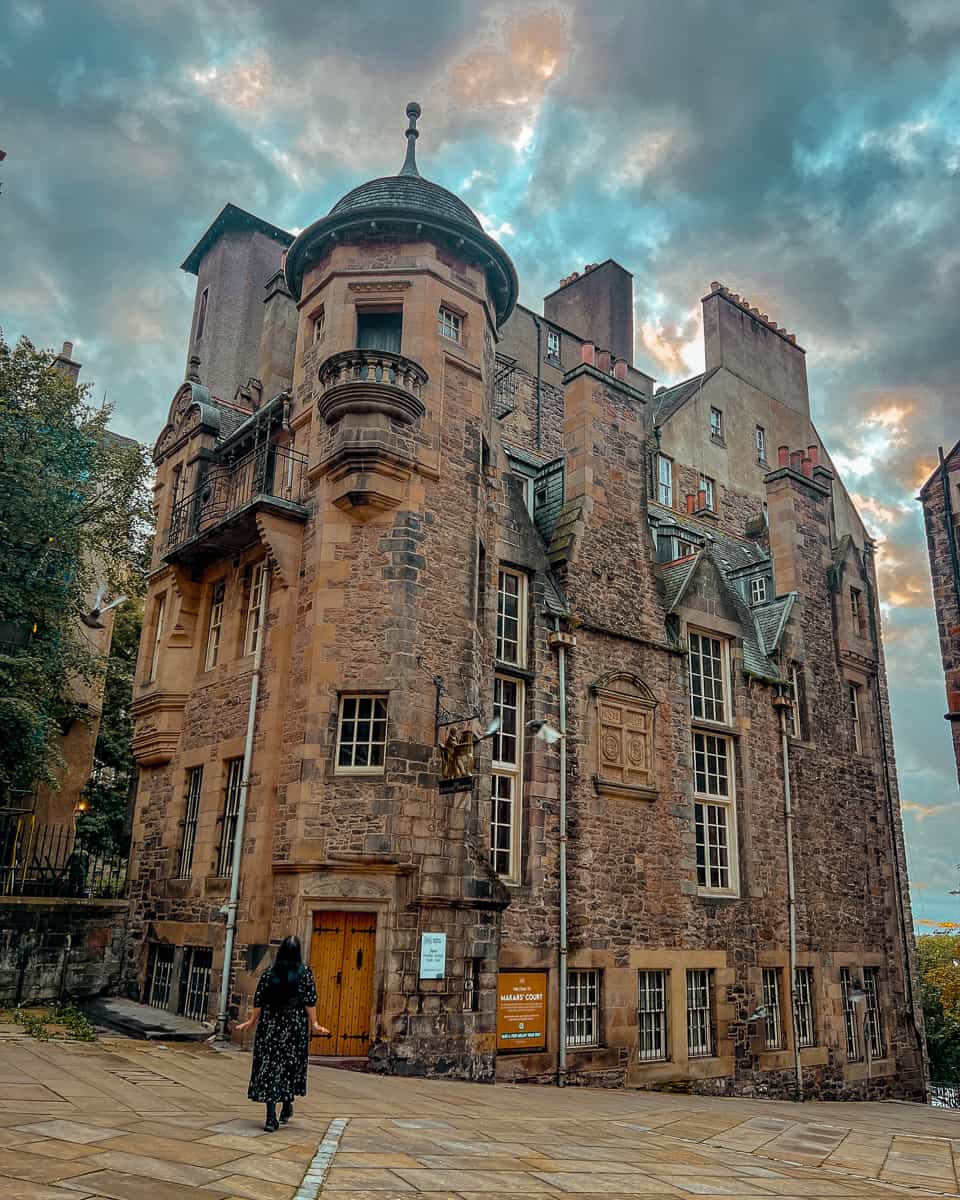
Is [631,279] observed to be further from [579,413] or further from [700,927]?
[700,927]

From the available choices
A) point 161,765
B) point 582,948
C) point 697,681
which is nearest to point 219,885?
point 161,765

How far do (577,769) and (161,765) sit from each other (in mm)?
8655

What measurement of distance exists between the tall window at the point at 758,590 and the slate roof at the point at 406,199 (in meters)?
12.0

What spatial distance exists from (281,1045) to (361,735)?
7329 mm

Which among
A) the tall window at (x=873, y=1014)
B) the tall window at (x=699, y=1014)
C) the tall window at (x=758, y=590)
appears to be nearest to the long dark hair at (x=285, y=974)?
the tall window at (x=699, y=1014)

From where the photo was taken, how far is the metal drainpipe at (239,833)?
14547 millimetres

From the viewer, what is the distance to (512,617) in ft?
57.8

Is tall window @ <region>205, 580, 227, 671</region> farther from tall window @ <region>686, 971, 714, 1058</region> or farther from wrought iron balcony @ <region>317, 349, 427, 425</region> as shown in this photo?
tall window @ <region>686, 971, 714, 1058</region>

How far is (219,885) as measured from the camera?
634 inches

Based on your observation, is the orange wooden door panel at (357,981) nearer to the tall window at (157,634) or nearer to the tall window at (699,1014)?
the tall window at (699,1014)

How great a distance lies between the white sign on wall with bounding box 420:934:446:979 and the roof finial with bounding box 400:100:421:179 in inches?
548

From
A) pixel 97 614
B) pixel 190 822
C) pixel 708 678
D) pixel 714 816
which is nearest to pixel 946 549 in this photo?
pixel 708 678

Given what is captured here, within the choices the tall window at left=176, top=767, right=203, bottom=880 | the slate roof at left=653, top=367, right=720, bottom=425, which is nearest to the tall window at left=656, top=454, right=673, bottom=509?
the slate roof at left=653, top=367, right=720, bottom=425

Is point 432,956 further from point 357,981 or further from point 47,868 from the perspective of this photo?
point 47,868
